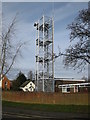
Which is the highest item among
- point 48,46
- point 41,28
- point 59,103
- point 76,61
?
point 41,28

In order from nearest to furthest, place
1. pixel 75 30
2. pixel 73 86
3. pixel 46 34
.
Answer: pixel 75 30, pixel 46 34, pixel 73 86

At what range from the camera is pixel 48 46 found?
3644cm

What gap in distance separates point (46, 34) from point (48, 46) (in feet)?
6.54

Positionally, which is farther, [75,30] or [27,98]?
[27,98]

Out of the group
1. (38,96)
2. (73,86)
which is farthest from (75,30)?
(73,86)

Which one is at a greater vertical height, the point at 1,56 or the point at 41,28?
the point at 41,28

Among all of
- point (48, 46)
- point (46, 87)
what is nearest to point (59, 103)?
point (46, 87)

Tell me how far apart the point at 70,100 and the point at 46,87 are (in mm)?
7763

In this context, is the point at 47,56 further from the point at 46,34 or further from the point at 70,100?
the point at 70,100

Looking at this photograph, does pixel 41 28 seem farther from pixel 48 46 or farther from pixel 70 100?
pixel 70 100

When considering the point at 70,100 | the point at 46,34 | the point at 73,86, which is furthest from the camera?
the point at 73,86

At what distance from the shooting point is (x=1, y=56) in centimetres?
3731

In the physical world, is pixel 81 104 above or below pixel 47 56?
below

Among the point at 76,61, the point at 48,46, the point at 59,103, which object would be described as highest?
the point at 48,46
